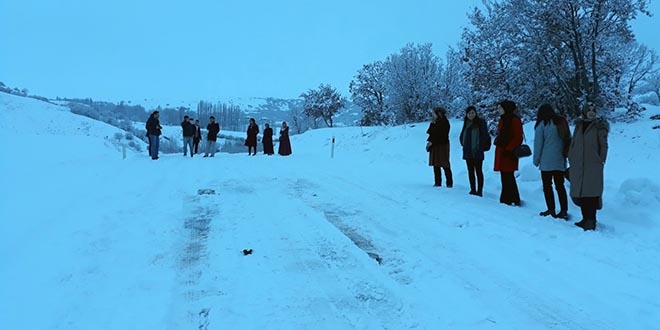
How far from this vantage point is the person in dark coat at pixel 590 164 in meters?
6.43

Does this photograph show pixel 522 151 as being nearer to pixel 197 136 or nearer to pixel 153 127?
pixel 153 127

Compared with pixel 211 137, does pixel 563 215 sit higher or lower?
lower

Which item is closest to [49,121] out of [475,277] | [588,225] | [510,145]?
[510,145]

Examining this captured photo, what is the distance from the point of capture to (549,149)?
24.2 feet

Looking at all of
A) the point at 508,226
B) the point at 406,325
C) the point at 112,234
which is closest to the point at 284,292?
the point at 406,325

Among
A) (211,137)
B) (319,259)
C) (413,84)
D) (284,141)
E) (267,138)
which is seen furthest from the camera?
(413,84)

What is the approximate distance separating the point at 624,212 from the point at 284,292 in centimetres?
552

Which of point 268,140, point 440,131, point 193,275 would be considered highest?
point 440,131

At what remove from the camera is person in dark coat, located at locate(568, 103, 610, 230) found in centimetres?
643

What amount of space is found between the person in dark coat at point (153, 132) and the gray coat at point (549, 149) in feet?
44.7

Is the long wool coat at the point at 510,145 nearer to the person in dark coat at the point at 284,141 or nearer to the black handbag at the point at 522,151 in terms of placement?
the black handbag at the point at 522,151

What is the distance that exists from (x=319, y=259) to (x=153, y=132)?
14.1 meters

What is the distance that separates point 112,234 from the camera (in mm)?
5934

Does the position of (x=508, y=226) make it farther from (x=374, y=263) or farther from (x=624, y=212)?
(x=374, y=263)
